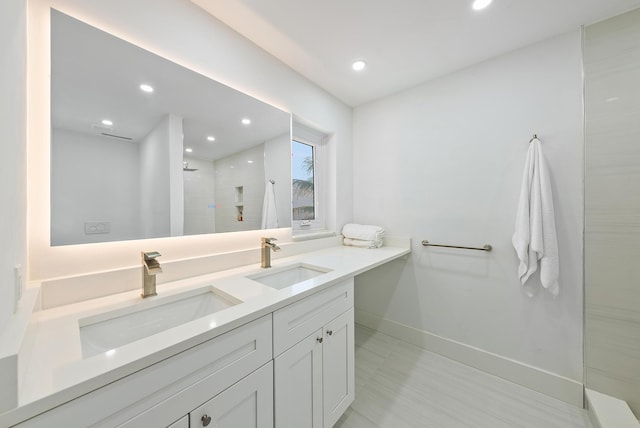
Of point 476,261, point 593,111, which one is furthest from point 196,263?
→ point 593,111

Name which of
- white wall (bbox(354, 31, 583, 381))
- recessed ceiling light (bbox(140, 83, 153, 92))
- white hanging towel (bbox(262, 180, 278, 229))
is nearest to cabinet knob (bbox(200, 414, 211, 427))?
white hanging towel (bbox(262, 180, 278, 229))

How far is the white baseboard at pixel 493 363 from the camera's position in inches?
55.9

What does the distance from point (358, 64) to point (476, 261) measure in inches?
69.7

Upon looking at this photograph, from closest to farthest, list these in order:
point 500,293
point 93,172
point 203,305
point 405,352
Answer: point 93,172 → point 203,305 → point 500,293 → point 405,352

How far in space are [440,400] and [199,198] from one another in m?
1.97

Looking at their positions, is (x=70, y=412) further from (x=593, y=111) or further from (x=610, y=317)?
(x=593, y=111)

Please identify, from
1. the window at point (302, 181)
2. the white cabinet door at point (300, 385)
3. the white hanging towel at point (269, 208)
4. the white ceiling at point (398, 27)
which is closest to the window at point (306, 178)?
the window at point (302, 181)

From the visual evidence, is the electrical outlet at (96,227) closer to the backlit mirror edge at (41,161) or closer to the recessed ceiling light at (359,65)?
the backlit mirror edge at (41,161)

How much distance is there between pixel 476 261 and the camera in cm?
175

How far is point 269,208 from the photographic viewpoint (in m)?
1.68

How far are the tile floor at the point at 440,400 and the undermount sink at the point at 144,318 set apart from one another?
1.05 meters

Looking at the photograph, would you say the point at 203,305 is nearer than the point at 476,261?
Yes

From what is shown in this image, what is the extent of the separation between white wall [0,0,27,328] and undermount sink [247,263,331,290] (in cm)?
84

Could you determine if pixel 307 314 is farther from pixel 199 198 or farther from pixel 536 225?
pixel 536 225
